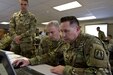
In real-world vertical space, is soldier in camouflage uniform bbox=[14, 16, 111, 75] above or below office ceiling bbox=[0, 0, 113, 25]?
below

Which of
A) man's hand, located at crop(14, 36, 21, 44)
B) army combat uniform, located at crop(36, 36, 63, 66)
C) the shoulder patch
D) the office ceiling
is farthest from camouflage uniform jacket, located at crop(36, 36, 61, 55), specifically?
the office ceiling

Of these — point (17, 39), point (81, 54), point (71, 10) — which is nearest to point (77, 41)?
point (81, 54)

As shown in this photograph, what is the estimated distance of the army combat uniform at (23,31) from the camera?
2969 mm

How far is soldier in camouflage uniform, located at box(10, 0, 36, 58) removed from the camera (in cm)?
296

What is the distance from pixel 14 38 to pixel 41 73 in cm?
167

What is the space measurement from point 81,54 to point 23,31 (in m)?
1.80

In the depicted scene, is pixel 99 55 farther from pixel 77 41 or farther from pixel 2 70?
pixel 2 70

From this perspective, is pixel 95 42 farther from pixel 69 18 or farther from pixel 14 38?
pixel 14 38

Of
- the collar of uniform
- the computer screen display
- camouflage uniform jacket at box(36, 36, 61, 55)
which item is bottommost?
camouflage uniform jacket at box(36, 36, 61, 55)

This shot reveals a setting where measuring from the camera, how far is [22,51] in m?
2.97

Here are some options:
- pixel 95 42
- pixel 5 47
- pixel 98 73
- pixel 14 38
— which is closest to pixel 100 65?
pixel 98 73

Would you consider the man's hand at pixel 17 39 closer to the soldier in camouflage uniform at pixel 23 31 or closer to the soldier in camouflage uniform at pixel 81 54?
the soldier in camouflage uniform at pixel 23 31

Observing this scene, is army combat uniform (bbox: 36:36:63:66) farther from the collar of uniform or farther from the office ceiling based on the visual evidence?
the office ceiling

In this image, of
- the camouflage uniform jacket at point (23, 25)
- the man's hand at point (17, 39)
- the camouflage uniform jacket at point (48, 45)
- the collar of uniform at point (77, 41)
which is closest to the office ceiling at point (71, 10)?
the camouflage uniform jacket at point (23, 25)
